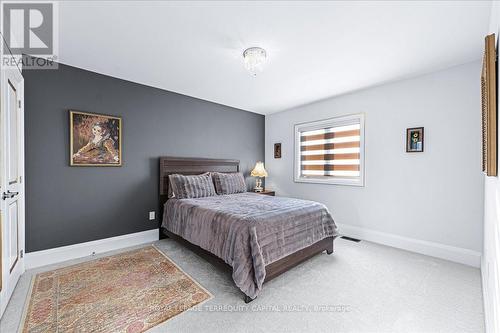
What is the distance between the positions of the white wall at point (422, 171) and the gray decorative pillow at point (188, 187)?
230 cm

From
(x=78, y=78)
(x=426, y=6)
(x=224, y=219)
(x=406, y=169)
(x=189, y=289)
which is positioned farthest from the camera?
(x=406, y=169)

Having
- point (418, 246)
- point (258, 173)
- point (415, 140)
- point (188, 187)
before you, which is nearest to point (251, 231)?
point (188, 187)

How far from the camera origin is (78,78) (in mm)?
3008

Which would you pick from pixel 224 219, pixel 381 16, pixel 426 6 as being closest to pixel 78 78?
pixel 224 219

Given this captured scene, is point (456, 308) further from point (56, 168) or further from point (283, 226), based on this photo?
point (56, 168)

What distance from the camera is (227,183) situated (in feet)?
13.6

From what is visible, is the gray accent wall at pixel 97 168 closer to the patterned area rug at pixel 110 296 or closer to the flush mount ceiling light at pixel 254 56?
the patterned area rug at pixel 110 296

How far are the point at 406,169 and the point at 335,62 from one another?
1877 mm

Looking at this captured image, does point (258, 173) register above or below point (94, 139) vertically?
below

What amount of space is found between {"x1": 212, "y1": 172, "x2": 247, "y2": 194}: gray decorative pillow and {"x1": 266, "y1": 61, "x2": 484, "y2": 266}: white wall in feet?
5.61

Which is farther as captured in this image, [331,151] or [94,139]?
[331,151]

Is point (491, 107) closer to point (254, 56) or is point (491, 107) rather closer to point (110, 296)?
point (254, 56)

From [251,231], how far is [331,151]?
2.83 m

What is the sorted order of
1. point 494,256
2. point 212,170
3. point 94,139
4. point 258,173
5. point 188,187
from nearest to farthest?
point 494,256 → point 94,139 → point 188,187 → point 212,170 → point 258,173
